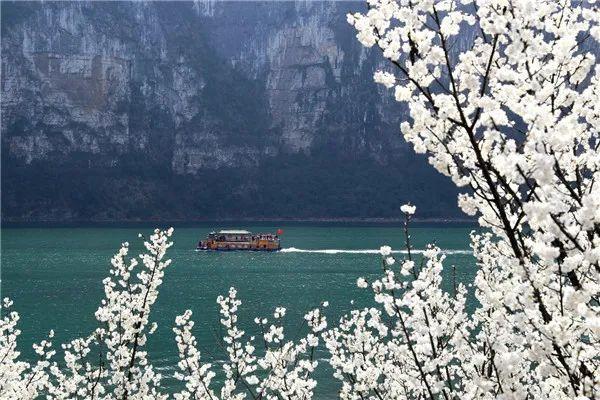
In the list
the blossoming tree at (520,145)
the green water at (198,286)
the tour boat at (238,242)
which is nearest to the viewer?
the blossoming tree at (520,145)

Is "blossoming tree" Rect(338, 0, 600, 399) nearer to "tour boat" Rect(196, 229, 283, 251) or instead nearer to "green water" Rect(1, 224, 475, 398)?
"green water" Rect(1, 224, 475, 398)

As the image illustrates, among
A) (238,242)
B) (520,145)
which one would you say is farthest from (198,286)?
(520,145)

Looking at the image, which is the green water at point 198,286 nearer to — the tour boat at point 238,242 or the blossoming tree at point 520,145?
the tour boat at point 238,242

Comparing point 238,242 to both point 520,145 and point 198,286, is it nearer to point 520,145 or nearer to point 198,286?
point 198,286

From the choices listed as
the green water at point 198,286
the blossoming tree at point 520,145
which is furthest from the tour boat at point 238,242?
the blossoming tree at point 520,145

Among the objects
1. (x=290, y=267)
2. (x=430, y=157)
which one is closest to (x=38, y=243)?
(x=290, y=267)
